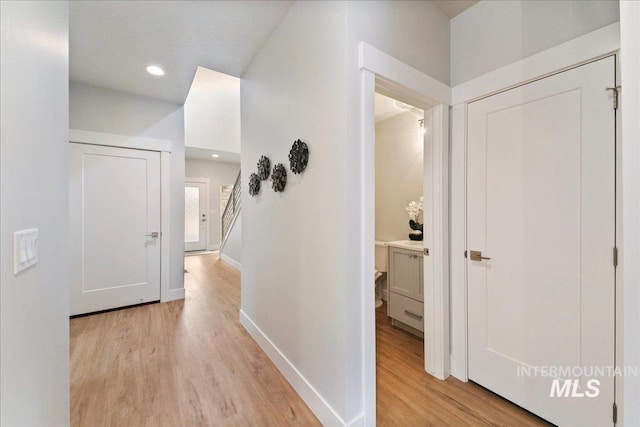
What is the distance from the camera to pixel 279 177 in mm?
1929

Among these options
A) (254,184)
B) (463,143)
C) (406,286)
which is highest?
(463,143)

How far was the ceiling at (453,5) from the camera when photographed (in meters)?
1.79

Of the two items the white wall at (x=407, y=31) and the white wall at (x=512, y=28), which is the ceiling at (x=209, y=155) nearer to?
the white wall at (x=407, y=31)

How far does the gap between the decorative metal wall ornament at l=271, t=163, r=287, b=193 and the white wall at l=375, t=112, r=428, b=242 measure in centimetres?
203

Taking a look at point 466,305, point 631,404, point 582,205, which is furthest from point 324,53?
point 466,305

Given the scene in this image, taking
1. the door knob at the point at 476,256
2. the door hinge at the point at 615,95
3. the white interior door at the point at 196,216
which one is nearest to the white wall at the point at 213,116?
the white interior door at the point at 196,216

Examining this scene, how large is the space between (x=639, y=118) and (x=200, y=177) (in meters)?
8.03

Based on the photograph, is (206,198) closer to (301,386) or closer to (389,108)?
(389,108)

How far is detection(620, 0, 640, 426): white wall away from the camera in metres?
0.57

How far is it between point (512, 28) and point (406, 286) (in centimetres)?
219

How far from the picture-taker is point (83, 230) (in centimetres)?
296

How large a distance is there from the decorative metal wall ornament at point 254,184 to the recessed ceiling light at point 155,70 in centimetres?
151

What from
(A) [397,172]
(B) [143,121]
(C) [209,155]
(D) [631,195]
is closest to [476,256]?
(D) [631,195]

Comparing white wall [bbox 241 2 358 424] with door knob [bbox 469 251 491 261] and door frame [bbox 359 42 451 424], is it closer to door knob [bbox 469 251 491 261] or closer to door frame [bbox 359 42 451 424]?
door frame [bbox 359 42 451 424]
